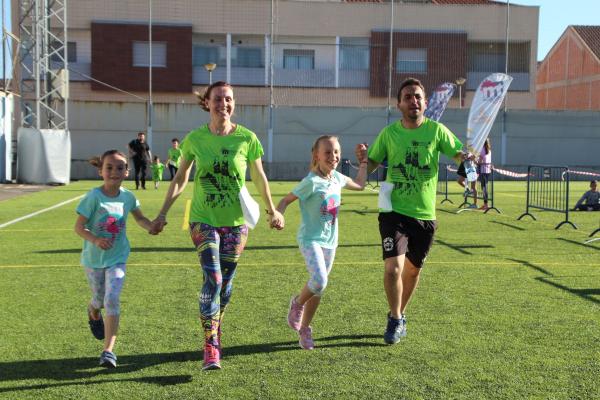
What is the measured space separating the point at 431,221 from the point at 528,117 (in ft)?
109

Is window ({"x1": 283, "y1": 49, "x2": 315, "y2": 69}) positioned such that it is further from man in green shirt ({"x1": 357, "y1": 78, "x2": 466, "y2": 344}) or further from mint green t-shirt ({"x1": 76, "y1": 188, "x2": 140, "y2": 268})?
mint green t-shirt ({"x1": 76, "y1": 188, "x2": 140, "y2": 268})

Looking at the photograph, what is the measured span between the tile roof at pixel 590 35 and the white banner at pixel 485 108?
38421 mm

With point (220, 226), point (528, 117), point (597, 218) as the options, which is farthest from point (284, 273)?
point (528, 117)

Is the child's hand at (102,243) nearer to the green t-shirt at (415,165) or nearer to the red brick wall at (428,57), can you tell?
the green t-shirt at (415,165)

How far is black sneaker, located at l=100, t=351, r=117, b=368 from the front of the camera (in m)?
5.02

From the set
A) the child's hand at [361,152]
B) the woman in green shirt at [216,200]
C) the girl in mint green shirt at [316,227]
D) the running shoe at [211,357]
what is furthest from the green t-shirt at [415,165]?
the running shoe at [211,357]

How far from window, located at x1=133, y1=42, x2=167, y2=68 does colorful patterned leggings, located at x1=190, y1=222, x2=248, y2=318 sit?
37.7 meters

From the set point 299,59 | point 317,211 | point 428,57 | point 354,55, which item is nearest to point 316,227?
point 317,211

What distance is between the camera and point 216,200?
520cm

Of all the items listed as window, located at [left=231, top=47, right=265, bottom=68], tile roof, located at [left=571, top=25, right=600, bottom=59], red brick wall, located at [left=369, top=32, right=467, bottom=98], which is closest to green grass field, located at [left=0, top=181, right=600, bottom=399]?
red brick wall, located at [left=369, top=32, right=467, bottom=98]

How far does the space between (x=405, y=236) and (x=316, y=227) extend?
728mm

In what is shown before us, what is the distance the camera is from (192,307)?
700cm

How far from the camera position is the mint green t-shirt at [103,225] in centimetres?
518

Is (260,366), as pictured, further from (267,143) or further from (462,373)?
(267,143)
